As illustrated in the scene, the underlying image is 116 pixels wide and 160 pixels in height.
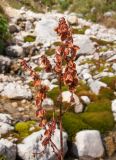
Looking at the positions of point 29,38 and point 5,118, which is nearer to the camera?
point 5,118

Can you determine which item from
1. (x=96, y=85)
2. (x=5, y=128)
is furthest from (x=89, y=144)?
(x=96, y=85)

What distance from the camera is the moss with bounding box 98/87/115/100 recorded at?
1741 centimetres

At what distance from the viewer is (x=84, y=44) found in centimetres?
2433

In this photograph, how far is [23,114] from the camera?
50.3 feet

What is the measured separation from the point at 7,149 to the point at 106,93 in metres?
7.08

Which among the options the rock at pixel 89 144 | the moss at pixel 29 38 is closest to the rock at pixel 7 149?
the rock at pixel 89 144

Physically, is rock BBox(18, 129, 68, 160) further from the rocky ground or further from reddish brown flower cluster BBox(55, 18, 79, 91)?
reddish brown flower cluster BBox(55, 18, 79, 91)

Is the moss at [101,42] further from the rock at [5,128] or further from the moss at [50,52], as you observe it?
the rock at [5,128]

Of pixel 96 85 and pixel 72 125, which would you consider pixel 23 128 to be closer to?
pixel 72 125

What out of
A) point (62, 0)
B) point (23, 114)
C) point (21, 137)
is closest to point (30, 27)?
point (23, 114)

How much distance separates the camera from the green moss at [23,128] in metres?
13.1

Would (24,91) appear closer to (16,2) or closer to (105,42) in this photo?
(105,42)

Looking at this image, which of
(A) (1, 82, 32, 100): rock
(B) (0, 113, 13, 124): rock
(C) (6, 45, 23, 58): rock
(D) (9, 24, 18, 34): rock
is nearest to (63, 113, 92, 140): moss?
(B) (0, 113, 13, 124): rock

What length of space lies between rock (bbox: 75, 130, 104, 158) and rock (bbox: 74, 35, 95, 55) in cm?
1098
